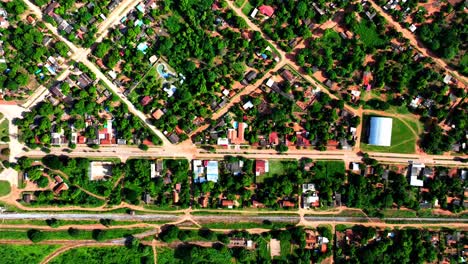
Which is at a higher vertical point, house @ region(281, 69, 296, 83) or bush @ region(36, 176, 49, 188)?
house @ region(281, 69, 296, 83)

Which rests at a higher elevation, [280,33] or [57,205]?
[280,33]

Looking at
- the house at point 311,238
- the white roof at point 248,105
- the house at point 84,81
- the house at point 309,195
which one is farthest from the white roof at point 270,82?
the house at point 84,81

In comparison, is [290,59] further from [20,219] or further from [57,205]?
[20,219]

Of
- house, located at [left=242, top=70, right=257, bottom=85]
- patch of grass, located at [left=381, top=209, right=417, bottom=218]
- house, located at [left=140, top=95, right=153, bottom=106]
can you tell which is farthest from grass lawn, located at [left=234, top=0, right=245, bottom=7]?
patch of grass, located at [left=381, top=209, right=417, bottom=218]

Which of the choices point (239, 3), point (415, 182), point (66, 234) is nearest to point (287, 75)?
point (239, 3)

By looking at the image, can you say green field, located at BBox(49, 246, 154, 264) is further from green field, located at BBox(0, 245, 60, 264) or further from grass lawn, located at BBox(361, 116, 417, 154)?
grass lawn, located at BBox(361, 116, 417, 154)

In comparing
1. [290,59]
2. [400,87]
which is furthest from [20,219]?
[400,87]

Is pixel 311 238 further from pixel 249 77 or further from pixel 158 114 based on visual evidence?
pixel 158 114
